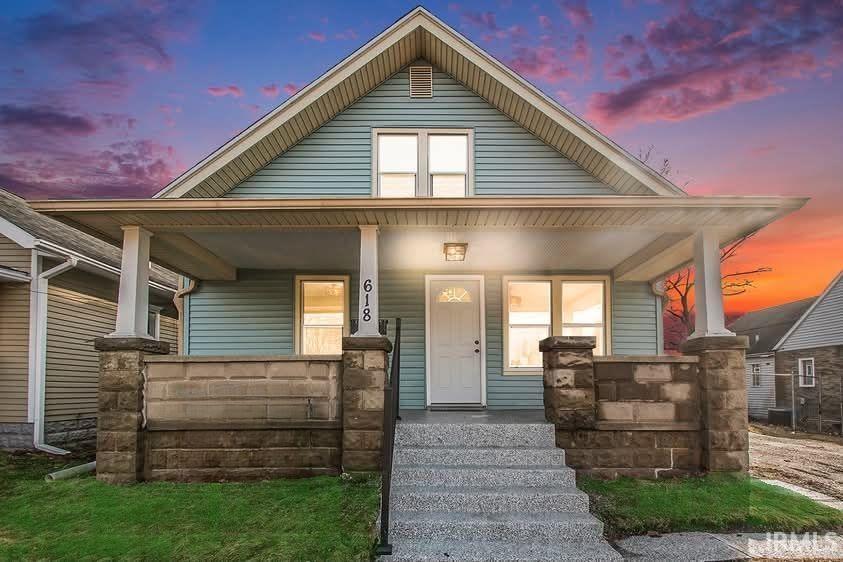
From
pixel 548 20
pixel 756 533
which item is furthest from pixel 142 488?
pixel 548 20

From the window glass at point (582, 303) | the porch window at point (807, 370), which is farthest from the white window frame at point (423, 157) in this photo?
the porch window at point (807, 370)

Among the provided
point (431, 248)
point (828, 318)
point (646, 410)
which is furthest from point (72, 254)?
point (828, 318)

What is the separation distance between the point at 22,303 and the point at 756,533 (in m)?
10.9

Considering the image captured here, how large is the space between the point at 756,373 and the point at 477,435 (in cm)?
2523

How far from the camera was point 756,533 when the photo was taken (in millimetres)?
4852

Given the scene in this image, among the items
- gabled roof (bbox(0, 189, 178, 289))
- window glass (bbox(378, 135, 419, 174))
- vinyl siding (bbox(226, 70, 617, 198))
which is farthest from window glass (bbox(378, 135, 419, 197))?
gabled roof (bbox(0, 189, 178, 289))

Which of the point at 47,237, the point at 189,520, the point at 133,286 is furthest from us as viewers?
the point at 47,237

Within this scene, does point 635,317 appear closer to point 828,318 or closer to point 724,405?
point 724,405

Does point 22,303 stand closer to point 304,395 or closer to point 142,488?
point 142,488

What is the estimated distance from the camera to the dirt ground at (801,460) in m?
7.80

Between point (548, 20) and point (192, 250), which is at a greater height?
point (548, 20)

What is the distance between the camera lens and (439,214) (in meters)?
6.21

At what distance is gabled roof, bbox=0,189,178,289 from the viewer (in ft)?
31.0

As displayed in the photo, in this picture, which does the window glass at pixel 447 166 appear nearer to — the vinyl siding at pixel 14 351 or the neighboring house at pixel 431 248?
the neighboring house at pixel 431 248
